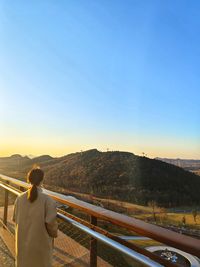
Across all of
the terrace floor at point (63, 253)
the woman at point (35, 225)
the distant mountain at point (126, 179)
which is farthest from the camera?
the distant mountain at point (126, 179)

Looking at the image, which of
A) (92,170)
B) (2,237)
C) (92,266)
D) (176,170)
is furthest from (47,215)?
(176,170)

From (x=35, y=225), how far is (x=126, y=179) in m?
56.0

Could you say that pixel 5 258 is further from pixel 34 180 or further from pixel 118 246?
pixel 118 246

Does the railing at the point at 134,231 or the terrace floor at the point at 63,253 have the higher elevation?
the railing at the point at 134,231

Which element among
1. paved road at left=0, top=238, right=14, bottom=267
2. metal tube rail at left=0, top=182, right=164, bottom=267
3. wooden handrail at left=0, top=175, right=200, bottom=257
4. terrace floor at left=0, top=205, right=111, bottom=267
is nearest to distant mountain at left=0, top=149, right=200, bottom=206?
terrace floor at left=0, top=205, right=111, bottom=267

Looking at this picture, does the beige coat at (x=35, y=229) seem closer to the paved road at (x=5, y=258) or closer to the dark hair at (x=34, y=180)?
the dark hair at (x=34, y=180)

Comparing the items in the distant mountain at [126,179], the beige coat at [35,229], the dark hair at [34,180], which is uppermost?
the dark hair at [34,180]

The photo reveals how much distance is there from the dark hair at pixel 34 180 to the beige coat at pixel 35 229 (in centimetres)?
3

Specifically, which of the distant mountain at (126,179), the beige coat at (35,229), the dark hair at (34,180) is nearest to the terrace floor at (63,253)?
the beige coat at (35,229)

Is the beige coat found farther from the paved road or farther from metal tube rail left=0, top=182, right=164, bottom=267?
the paved road

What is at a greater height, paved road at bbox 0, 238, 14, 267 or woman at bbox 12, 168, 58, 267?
woman at bbox 12, 168, 58, 267

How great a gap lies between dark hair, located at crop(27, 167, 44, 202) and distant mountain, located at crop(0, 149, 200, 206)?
4706cm

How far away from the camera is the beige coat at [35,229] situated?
2162 mm

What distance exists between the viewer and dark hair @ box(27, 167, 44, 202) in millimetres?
2174
